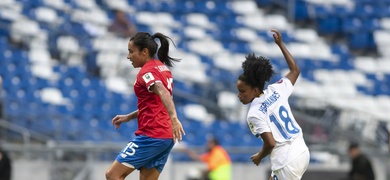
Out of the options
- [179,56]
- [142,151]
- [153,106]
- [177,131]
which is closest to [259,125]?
[177,131]

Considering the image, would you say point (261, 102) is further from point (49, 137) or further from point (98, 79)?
point (98, 79)

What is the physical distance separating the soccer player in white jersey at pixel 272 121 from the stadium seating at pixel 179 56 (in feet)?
33.1

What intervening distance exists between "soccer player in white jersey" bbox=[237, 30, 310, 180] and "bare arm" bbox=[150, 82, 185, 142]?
658mm

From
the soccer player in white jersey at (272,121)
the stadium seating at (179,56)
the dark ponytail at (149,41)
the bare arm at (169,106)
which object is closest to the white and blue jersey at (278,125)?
the soccer player in white jersey at (272,121)

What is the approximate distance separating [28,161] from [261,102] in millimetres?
8855

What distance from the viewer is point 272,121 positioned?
9.87 m

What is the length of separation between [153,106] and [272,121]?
1.15 m

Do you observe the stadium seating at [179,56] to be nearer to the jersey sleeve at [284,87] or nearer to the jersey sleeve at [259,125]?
the jersey sleeve at [284,87]

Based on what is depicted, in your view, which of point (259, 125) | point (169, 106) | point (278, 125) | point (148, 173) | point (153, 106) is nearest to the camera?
point (169, 106)

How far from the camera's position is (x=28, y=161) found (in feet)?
59.0

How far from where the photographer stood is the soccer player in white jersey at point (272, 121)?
386 inches

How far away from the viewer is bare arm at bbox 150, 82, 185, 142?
9.40 m

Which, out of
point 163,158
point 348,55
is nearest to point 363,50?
point 348,55

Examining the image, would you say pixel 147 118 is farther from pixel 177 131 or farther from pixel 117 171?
pixel 177 131
